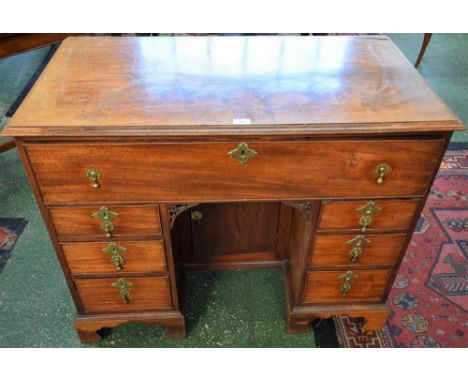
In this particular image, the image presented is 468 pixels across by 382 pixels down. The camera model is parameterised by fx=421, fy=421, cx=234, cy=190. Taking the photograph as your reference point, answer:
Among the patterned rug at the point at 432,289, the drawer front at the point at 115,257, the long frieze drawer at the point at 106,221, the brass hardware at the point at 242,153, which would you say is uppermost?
A: the brass hardware at the point at 242,153

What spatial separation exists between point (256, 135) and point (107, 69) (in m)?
0.56

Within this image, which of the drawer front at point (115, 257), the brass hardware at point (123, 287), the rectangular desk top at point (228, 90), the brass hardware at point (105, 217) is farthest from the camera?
the brass hardware at point (123, 287)

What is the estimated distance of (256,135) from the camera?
3.59 feet

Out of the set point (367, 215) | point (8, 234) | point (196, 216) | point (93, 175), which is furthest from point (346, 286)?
point (8, 234)

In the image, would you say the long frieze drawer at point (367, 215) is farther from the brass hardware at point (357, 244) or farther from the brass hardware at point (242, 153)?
the brass hardware at point (242, 153)

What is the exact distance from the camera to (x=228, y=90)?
4.03 feet

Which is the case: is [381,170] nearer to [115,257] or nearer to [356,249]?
[356,249]

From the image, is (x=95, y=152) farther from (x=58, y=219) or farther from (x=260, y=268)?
(x=260, y=268)

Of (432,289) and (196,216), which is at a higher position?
(196,216)

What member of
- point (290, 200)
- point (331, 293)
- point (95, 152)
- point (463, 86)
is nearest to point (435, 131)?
point (290, 200)

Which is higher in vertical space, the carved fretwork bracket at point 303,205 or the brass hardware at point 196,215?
the carved fretwork bracket at point 303,205

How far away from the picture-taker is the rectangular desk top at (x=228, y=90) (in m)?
1.09

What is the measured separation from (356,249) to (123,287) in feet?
2.68

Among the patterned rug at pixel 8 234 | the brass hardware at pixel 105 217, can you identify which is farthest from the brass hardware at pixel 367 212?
the patterned rug at pixel 8 234
